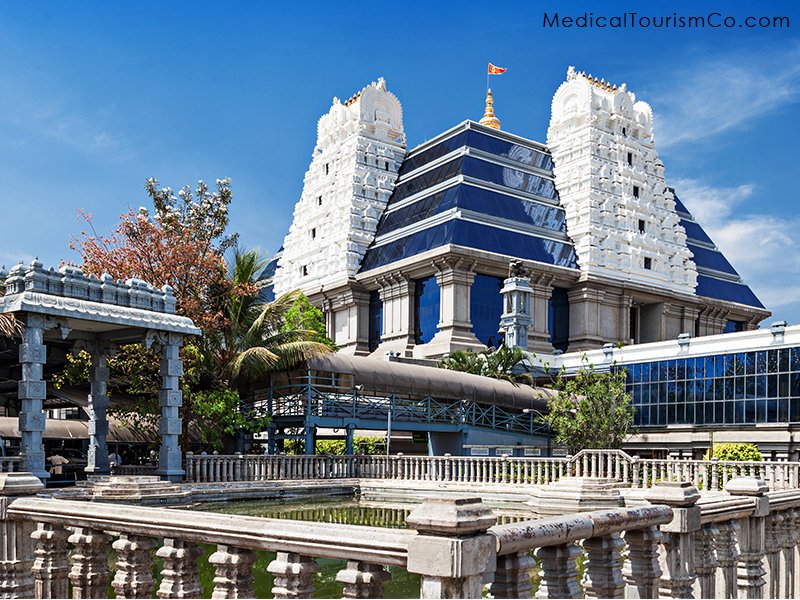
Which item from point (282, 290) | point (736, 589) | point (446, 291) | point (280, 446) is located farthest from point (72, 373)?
point (282, 290)

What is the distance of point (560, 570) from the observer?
497 centimetres

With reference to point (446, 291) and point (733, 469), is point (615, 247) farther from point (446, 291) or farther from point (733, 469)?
point (733, 469)

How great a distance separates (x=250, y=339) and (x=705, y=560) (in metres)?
23.7

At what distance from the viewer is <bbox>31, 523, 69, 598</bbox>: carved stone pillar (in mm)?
6742

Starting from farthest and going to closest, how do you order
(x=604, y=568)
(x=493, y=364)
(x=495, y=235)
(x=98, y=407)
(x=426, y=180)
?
1. (x=426, y=180)
2. (x=495, y=235)
3. (x=493, y=364)
4. (x=98, y=407)
5. (x=604, y=568)

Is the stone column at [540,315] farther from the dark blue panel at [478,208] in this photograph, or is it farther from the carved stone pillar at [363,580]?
the carved stone pillar at [363,580]

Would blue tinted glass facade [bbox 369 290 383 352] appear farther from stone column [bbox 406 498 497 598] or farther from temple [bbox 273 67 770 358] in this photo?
stone column [bbox 406 498 497 598]

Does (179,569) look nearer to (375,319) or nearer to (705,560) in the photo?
(705,560)

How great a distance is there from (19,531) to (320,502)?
59.8 feet

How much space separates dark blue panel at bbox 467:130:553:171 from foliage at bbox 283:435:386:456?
26036 millimetres

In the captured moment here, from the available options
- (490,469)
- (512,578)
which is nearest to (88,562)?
(512,578)

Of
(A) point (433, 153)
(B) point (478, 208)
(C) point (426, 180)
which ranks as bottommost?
(B) point (478, 208)

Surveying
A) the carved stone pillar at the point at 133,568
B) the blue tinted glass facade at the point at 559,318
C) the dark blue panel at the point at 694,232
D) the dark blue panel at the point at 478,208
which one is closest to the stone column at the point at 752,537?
the carved stone pillar at the point at 133,568

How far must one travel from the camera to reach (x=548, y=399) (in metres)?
37.1
